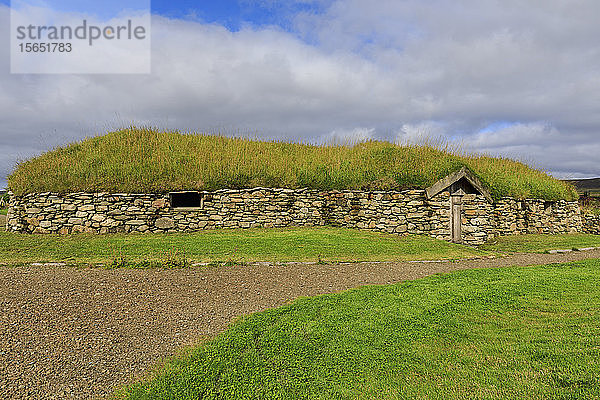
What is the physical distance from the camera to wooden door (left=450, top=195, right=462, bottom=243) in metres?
17.8

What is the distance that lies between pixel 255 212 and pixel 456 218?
9264 mm

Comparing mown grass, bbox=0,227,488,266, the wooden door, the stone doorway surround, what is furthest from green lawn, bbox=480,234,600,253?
mown grass, bbox=0,227,488,266

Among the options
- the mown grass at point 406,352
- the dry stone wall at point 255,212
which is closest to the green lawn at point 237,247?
the dry stone wall at point 255,212

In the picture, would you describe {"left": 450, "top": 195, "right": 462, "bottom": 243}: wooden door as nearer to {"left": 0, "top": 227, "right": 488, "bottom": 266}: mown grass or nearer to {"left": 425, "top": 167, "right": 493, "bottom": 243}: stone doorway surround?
{"left": 425, "top": 167, "right": 493, "bottom": 243}: stone doorway surround

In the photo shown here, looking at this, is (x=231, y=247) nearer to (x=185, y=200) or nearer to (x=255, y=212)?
(x=255, y=212)

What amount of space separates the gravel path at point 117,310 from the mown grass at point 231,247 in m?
1.44

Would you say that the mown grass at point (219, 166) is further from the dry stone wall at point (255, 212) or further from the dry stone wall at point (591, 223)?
the dry stone wall at point (591, 223)

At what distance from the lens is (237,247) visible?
13797 mm

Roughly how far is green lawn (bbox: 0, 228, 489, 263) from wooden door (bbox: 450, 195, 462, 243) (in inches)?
60.1

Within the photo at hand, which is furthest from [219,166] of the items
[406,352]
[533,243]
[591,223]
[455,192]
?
[591,223]

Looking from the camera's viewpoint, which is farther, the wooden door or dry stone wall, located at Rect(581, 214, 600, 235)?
dry stone wall, located at Rect(581, 214, 600, 235)

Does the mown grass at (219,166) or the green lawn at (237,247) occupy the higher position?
the mown grass at (219,166)

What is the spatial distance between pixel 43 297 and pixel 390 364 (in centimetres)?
687

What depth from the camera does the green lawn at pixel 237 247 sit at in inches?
499
